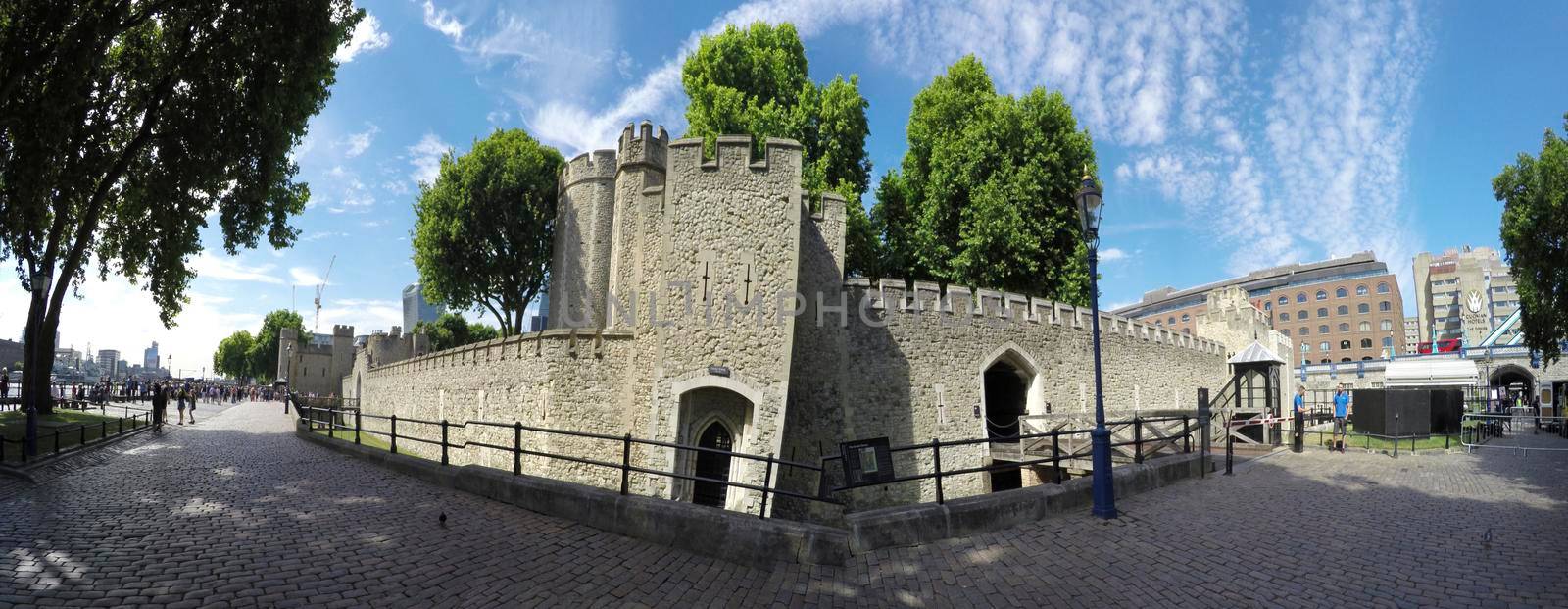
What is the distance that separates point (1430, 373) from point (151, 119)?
131ft

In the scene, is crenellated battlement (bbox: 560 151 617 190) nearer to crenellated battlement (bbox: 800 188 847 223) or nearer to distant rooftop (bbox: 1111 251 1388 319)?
crenellated battlement (bbox: 800 188 847 223)

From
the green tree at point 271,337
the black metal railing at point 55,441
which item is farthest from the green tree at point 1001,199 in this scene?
the green tree at point 271,337

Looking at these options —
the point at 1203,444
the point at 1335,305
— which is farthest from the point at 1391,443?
the point at 1335,305

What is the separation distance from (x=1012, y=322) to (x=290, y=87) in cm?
1965

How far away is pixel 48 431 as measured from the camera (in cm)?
1467

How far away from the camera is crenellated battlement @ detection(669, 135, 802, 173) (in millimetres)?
14195

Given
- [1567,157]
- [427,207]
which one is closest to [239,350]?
[427,207]

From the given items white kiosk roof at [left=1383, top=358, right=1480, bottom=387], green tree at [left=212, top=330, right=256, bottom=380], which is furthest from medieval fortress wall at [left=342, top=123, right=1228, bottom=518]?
green tree at [left=212, top=330, right=256, bottom=380]

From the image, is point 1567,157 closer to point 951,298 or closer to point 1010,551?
point 951,298

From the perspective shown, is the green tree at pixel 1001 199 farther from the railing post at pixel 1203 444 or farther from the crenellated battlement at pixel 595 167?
the crenellated battlement at pixel 595 167

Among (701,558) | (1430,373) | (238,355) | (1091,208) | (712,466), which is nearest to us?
(701,558)

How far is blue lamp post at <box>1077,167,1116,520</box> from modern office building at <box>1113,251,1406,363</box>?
214ft

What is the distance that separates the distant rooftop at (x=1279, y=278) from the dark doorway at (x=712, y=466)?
190 feet

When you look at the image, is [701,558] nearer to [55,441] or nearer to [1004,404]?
[55,441]
